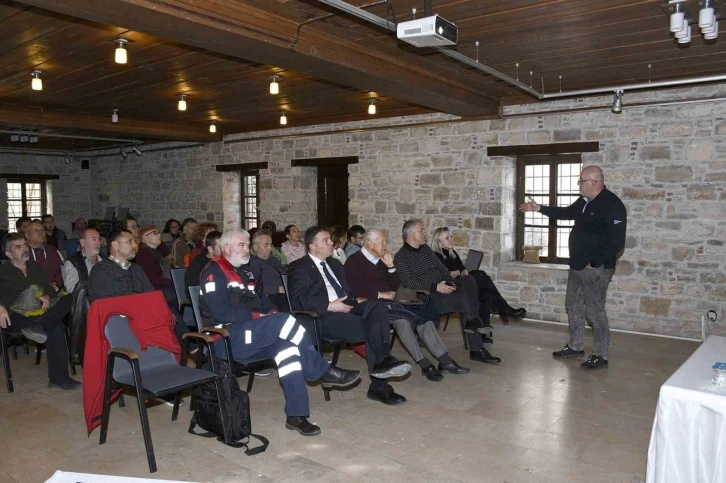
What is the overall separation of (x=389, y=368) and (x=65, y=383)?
261 centimetres

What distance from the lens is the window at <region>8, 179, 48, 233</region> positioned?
14281mm

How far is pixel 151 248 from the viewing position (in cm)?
610

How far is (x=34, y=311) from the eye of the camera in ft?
15.6

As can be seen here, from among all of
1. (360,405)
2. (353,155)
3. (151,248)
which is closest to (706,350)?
(360,405)

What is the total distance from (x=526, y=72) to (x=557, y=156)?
1.90 meters

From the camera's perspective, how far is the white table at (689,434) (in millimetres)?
2201

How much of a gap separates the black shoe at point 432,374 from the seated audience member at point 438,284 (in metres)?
0.58

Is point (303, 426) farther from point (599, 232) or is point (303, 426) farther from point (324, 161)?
point (324, 161)

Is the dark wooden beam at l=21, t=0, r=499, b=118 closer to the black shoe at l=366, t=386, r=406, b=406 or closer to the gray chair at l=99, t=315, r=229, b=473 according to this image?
the gray chair at l=99, t=315, r=229, b=473

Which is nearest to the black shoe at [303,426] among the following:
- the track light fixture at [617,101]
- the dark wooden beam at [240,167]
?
the track light fixture at [617,101]

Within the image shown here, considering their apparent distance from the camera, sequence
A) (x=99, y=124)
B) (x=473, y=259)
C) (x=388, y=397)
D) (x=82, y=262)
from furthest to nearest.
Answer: (x=99, y=124), (x=473, y=259), (x=82, y=262), (x=388, y=397)

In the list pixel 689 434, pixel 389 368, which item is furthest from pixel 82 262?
pixel 689 434

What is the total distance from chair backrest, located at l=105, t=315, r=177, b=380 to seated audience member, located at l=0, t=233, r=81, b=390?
4.46ft

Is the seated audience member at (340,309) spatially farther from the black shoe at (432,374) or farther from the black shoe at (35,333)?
the black shoe at (35,333)
